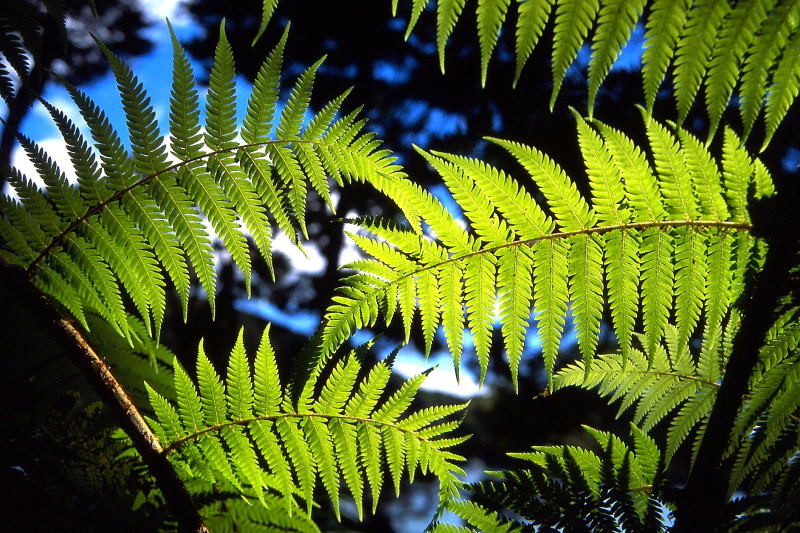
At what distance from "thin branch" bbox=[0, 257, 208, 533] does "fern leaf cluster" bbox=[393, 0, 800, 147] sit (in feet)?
1.95

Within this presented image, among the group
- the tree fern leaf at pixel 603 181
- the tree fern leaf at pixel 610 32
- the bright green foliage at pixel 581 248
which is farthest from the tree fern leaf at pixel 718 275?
the tree fern leaf at pixel 610 32

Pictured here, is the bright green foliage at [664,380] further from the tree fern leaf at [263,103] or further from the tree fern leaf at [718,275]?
the tree fern leaf at [263,103]

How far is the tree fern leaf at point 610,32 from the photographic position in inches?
21.3

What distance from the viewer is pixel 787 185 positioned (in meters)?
0.65

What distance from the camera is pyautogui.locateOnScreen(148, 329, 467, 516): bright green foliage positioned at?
2.68 ft

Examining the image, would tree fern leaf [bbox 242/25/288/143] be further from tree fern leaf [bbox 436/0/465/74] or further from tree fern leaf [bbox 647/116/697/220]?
tree fern leaf [bbox 647/116/697/220]

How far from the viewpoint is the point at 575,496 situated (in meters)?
0.88

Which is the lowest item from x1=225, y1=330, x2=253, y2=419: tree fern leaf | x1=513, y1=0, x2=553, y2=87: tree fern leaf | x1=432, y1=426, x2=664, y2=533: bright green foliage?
x1=432, y1=426, x2=664, y2=533: bright green foliage

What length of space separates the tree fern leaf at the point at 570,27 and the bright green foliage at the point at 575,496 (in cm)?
64

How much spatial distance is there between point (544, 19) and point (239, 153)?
0.46 meters

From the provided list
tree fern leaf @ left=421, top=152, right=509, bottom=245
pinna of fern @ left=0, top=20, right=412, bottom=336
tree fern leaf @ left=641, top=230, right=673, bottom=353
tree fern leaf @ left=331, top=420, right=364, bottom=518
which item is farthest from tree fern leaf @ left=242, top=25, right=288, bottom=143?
tree fern leaf @ left=641, top=230, right=673, bottom=353

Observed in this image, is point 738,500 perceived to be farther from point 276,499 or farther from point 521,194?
point 276,499

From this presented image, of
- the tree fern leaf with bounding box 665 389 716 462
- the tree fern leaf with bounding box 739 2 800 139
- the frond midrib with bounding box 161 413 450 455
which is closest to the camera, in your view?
the tree fern leaf with bounding box 739 2 800 139

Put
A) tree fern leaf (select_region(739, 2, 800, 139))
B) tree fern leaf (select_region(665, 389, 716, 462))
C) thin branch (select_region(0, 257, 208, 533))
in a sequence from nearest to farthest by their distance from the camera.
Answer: tree fern leaf (select_region(739, 2, 800, 139)) → thin branch (select_region(0, 257, 208, 533)) → tree fern leaf (select_region(665, 389, 716, 462))
